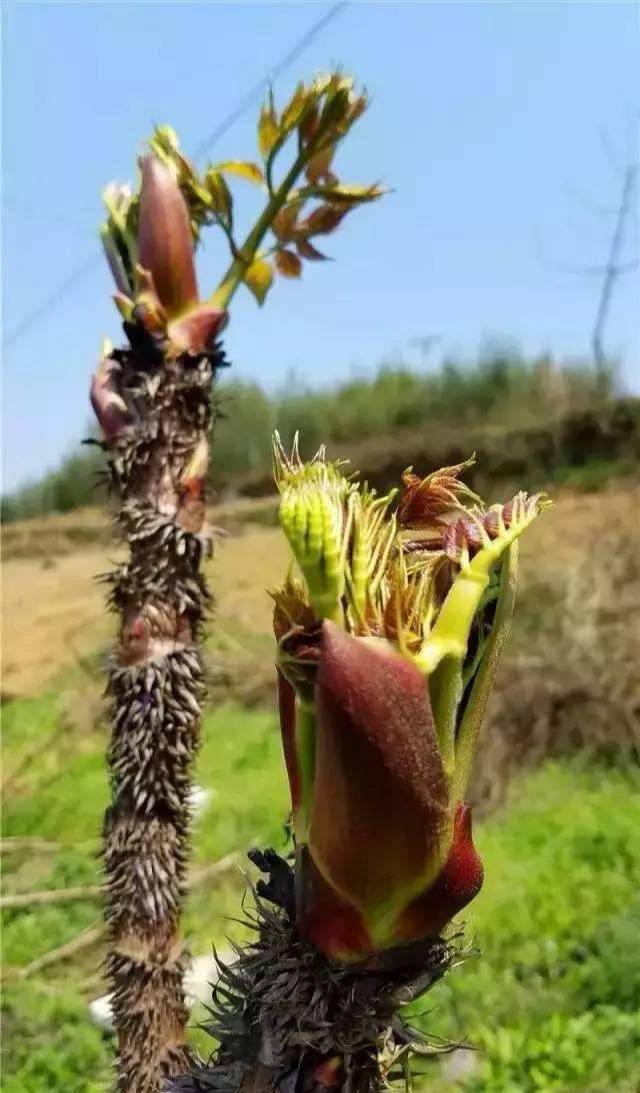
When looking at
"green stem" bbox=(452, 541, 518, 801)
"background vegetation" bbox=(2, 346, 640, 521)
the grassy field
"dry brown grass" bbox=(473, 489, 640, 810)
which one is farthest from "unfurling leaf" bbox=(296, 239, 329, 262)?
"background vegetation" bbox=(2, 346, 640, 521)

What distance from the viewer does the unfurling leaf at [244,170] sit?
3.62 feet

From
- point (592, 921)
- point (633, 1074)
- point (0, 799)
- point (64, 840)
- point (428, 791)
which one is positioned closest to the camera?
point (428, 791)

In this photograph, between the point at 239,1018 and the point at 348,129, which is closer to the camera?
the point at 239,1018

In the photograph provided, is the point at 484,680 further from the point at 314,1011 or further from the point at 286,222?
the point at 286,222

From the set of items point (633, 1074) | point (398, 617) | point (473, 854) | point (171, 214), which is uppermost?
point (171, 214)

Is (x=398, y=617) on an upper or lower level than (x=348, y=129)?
lower

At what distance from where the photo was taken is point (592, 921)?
93.2 inches

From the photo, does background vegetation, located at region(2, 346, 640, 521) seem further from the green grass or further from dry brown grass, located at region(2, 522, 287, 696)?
the green grass

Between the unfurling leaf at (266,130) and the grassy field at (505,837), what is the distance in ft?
2.06

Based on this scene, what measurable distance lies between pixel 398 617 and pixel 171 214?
75cm

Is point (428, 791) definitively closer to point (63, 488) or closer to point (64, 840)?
point (64, 840)

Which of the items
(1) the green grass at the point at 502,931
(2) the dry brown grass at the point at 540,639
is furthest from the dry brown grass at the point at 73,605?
(1) the green grass at the point at 502,931

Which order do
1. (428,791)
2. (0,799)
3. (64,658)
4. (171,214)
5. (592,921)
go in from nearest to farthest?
(428,791) → (171,214) → (592,921) → (0,799) → (64,658)

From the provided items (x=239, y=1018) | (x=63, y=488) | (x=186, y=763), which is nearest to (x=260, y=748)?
(x=186, y=763)
